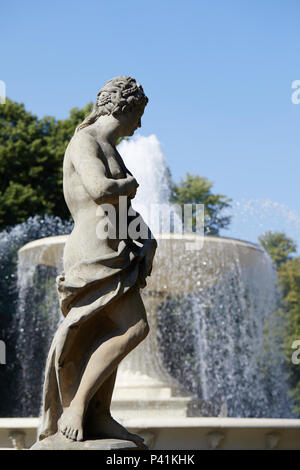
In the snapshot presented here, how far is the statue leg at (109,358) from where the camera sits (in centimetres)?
381

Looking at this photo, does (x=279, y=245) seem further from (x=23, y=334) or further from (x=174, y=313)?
(x=23, y=334)

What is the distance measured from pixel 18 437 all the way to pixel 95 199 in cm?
468

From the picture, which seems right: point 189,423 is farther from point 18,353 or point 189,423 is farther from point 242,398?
point 242,398

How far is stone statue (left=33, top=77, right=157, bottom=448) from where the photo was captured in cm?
392

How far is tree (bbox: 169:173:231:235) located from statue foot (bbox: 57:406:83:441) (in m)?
27.6

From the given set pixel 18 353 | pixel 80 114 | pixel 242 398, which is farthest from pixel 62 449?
pixel 242 398

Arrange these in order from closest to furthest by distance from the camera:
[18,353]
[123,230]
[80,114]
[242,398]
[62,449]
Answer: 1. [62,449]
2. [123,230]
3. [18,353]
4. [80,114]
5. [242,398]

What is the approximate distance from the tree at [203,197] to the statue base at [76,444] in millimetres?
27668

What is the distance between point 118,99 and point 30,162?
18702mm

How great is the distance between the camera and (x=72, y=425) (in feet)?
12.4

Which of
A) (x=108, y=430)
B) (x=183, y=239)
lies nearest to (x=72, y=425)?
(x=108, y=430)

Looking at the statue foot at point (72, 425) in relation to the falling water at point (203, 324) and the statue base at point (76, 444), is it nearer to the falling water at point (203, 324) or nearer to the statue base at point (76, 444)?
the statue base at point (76, 444)

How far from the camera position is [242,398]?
2577cm

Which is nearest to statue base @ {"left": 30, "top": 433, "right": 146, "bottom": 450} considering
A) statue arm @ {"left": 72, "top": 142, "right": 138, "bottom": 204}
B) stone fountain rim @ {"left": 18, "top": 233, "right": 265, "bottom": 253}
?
statue arm @ {"left": 72, "top": 142, "right": 138, "bottom": 204}
